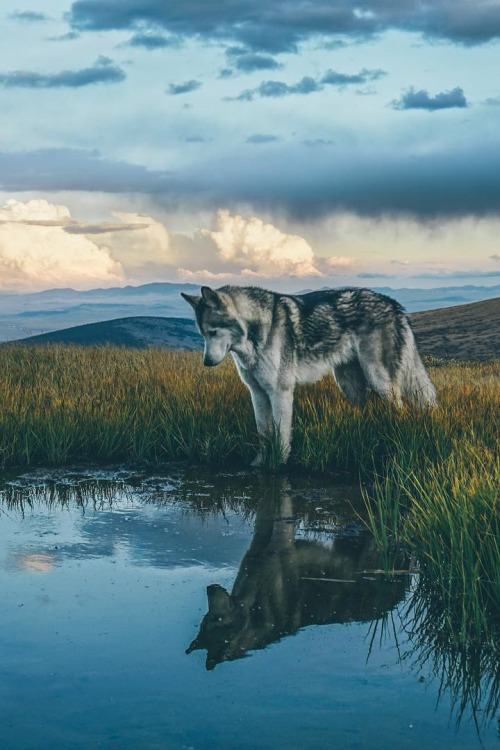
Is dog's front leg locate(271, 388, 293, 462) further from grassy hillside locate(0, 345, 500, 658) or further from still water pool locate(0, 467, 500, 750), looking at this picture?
still water pool locate(0, 467, 500, 750)

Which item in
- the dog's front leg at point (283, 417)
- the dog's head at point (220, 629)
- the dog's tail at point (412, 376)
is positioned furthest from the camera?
the dog's tail at point (412, 376)

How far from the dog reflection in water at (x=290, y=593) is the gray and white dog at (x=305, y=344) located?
2.29 metres

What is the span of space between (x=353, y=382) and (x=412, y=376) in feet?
2.27

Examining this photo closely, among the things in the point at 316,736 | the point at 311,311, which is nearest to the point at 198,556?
the point at 316,736

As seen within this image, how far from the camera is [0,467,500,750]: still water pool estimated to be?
10.2ft

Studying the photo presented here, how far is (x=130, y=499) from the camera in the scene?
6.87m

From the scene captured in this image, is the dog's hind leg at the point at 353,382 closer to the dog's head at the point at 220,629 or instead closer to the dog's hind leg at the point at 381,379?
the dog's hind leg at the point at 381,379

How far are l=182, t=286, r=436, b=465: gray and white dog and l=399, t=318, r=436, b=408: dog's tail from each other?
0.4 inches

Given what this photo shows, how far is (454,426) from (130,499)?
3.44m

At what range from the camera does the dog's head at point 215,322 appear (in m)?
7.48

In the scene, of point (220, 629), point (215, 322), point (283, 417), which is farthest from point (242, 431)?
point (220, 629)

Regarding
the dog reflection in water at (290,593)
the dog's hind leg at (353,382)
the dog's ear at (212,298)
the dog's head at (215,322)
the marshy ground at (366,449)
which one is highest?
the dog's ear at (212,298)

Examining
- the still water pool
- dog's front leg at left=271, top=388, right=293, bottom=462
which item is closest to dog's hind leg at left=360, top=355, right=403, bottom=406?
dog's front leg at left=271, top=388, right=293, bottom=462

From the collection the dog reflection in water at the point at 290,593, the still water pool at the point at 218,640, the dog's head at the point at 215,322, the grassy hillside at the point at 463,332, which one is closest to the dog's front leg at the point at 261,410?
the dog's head at the point at 215,322
